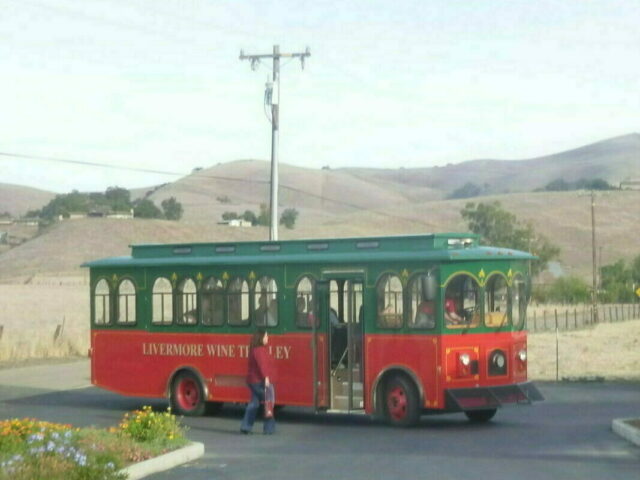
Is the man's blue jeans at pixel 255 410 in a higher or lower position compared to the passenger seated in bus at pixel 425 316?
lower

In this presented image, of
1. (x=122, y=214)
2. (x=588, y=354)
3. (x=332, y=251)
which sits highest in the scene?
(x=122, y=214)

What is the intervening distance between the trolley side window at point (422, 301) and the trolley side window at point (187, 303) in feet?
14.9

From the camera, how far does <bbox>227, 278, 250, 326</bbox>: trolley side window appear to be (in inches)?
914

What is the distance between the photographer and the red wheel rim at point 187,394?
24.1 metres

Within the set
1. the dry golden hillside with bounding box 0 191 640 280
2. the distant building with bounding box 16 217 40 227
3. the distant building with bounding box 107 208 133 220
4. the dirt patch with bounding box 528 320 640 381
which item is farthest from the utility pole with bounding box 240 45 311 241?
the distant building with bounding box 16 217 40 227

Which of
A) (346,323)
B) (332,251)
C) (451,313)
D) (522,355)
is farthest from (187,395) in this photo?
(522,355)

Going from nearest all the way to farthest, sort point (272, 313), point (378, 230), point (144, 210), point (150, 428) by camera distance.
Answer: point (150, 428) → point (272, 313) → point (144, 210) → point (378, 230)

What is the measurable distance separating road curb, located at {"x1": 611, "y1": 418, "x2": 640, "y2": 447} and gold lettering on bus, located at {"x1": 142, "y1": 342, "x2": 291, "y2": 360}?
16.9ft

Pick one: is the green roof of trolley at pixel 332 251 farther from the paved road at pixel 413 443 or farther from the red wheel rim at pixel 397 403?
the paved road at pixel 413 443

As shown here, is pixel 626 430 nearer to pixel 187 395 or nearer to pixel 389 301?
pixel 389 301

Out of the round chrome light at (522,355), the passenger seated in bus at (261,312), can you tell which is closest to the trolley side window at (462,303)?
the round chrome light at (522,355)

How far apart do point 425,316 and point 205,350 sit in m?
4.55

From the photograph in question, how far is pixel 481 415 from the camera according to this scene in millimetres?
22219

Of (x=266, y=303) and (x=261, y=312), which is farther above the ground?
(x=266, y=303)
